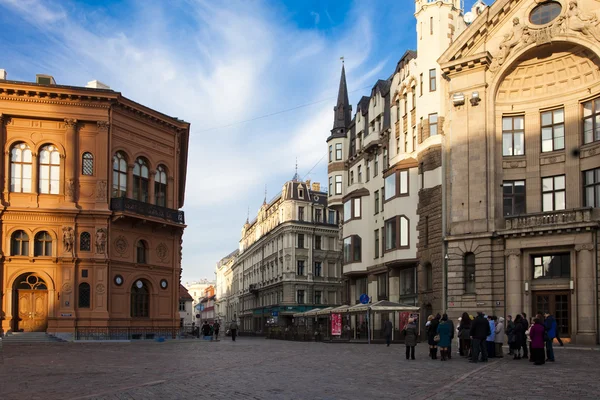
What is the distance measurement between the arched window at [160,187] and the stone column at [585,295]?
26297 millimetres

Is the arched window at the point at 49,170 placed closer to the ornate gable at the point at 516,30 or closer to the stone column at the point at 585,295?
the ornate gable at the point at 516,30

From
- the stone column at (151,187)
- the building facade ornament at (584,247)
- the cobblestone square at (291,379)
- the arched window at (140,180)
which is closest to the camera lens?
the cobblestone square at (291,379)

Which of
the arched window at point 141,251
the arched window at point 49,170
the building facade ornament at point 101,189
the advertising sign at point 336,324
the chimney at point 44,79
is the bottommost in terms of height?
the advertising sign at point 336,324

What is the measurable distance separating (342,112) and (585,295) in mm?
35483

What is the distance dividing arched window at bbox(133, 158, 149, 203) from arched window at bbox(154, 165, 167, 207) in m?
0.88

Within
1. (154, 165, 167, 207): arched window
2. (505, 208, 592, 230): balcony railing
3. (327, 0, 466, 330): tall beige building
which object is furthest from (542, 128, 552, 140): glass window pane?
(154, 165, 167, 207): arched window

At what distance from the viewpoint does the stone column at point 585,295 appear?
38.2m

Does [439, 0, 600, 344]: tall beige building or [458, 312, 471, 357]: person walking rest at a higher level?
[439, 0, 600, 344]: tall beige building

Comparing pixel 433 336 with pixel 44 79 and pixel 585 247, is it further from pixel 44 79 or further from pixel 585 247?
pixel 44 79

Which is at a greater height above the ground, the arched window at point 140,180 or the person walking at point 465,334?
the arched window at point 140,180

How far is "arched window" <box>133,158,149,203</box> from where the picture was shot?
153 ft

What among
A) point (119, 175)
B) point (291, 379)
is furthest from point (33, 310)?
point (291, 379)

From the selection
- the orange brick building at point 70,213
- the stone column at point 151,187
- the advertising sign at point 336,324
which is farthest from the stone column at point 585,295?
the stone column at point 151,187

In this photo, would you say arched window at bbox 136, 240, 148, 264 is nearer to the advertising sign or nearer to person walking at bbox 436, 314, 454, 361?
the advertising sign
